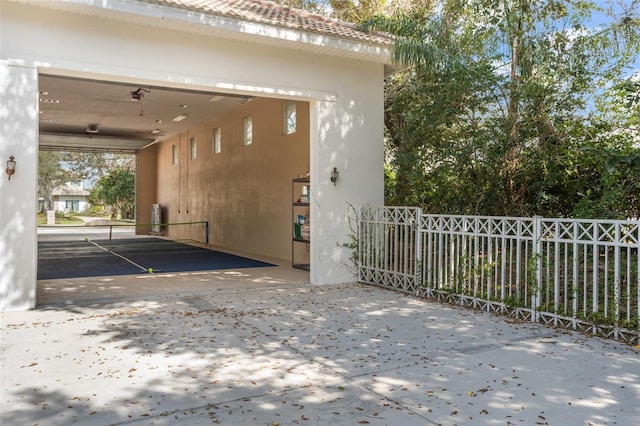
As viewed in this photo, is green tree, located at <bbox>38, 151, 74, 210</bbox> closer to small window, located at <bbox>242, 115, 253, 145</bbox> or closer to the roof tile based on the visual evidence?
small window, located at <bbox>242, 115, 253, 145</bbox>

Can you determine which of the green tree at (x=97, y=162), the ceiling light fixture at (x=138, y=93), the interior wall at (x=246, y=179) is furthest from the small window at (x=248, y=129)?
the green tree at (x=97, y=162)

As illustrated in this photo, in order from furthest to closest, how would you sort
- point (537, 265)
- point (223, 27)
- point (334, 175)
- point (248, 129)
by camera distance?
point (248, 129) < point (334, 175) < point (223, 27) < point (537, 265)

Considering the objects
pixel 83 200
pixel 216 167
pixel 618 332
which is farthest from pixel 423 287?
pixel 83 200

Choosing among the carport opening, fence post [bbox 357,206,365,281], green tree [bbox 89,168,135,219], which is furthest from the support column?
green tree [bbox 89,168,135,219]

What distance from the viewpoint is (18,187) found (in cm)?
652

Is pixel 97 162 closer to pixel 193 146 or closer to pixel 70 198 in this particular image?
pixel 70 198

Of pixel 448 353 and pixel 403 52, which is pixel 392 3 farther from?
pixel 448 353

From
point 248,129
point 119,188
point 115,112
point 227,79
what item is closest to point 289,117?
point 248,129

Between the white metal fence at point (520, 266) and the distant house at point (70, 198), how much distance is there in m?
52.7

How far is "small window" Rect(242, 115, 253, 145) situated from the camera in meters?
14.3

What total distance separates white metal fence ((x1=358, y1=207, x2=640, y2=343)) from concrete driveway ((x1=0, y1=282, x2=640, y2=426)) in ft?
1.04

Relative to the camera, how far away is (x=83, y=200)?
5722 centimetres

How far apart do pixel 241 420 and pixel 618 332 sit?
406 centimetres

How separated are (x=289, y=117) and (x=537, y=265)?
7876mm
